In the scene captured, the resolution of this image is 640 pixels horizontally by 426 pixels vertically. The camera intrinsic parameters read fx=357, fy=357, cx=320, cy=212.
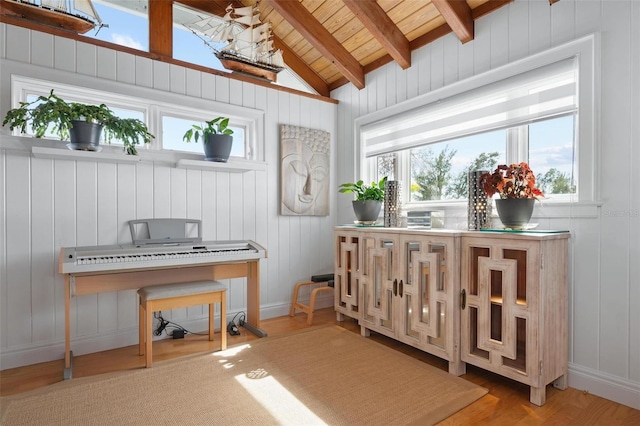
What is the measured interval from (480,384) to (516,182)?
1.26 metres

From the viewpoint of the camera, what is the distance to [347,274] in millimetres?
3295

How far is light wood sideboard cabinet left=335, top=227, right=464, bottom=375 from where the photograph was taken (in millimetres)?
2328

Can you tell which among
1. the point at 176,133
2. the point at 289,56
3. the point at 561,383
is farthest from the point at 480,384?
the point at 289,56

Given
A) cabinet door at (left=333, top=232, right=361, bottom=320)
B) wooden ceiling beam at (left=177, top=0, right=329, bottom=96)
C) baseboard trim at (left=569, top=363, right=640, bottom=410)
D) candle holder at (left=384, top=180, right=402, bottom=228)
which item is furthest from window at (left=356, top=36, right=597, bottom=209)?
baseboard trim at (left=569, top=363, right=640, bottom=410)

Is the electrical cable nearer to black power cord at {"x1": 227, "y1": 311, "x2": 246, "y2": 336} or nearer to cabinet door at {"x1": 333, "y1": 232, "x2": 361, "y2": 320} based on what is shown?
black power cord at {"x1": 227, "y1": 311, "x2": 246, "y2": 336}

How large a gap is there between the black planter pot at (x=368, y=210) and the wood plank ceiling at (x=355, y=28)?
129 cm

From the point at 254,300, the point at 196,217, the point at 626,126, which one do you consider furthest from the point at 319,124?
the point at 626,126

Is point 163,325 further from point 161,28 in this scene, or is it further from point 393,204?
point 161,28

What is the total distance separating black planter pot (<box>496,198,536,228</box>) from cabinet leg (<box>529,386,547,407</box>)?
91cm

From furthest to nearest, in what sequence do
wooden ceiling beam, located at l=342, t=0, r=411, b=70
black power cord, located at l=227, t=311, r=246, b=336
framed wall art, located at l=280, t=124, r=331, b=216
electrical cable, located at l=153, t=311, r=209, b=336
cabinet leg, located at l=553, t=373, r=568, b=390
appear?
framed wall art, located at l=280, t=124, r=331, b=216, black power cord, located at l=227, t=311, r=246, b=336, electrical cable, located at l=153, t=311, r=209, b=336, wooden ceiling beam, located at l=342, t=0, r=411, b=70, cabinet leg, located at l=553, t=373, r=568, b=390

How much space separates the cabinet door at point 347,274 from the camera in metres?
3.16

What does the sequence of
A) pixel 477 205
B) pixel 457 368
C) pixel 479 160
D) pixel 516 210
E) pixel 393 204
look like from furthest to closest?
pixel 393 204 < pixel 479 160 < pixel 477 205 < pixel 457 368 < pixel 516 210

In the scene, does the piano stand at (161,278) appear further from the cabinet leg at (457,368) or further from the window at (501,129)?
the window at (501,129)

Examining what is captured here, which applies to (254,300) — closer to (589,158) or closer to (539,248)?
(539,248)
